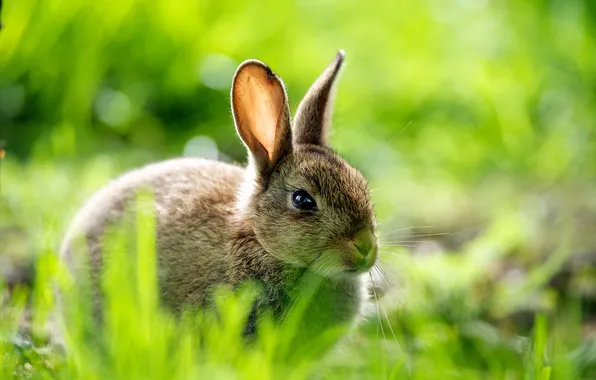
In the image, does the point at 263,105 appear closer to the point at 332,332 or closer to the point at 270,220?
the point at 270,220

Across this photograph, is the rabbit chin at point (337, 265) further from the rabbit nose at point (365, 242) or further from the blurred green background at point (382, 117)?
the blurred green background at point (382, 117)

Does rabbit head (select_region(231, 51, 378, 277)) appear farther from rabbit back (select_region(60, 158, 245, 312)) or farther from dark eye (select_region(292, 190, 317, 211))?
rabbit back (select_region(60, 158, 245, 312))

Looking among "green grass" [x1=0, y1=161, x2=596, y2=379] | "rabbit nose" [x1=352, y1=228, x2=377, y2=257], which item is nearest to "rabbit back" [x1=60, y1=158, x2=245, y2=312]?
"green grass" [x1=0, y1=161, x2=596, y2=379]

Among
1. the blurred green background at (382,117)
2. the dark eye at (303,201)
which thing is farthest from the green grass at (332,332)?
the dark eye at (303,201)

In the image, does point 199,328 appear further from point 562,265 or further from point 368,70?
point 368,70

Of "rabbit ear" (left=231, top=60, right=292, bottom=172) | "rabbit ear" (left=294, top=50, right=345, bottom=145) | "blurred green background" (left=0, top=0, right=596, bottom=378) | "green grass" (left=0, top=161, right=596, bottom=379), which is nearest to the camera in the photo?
"green grass" (left=0, top=161, right=596, bottom=379)

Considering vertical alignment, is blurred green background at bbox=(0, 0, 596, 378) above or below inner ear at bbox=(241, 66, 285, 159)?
below

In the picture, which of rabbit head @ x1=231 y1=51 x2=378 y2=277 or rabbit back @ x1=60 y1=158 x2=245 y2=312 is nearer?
rabbit head @ x1=231 y1=51 x2=378 y2=277

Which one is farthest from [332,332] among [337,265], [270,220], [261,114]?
[261,114]
